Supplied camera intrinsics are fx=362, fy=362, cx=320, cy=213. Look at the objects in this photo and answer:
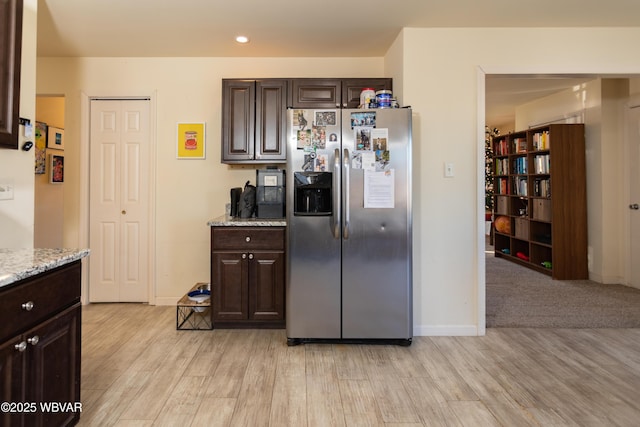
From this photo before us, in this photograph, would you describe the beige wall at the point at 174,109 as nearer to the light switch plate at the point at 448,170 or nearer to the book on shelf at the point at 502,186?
the light switch plate at the point at 448,170

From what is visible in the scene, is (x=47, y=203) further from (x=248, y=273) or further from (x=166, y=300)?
(x=248, y=273)

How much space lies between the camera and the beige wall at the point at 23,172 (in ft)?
6.18

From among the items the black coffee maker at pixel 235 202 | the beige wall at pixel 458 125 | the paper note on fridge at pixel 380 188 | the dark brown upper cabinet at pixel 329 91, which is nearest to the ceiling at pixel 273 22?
the beige wall at pixel 458 125

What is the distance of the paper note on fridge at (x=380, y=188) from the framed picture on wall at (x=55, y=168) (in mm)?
3787

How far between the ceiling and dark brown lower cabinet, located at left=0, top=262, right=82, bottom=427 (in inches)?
79.7

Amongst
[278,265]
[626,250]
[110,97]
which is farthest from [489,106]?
[110,97]

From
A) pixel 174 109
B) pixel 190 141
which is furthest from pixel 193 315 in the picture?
pixel 174 109

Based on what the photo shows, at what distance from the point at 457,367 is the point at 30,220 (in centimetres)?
272

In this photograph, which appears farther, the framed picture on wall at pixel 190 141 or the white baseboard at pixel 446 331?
the framed picture on wall at pixel 190 141

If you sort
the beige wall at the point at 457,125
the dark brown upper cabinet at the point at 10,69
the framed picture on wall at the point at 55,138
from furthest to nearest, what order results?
the framed picture on wall at the point at 55,138 → the beige wall at the point at 457,125 → the dark brown upper cabinet at the point at 10,69

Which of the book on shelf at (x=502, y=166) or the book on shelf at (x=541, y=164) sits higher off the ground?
the book on shelf at (x=502, y=166)

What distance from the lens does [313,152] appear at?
265cm

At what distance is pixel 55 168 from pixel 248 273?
299 centimetres

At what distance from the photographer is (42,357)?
141 cm
